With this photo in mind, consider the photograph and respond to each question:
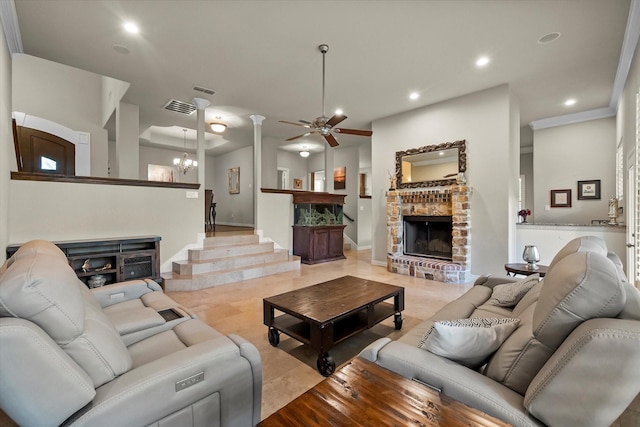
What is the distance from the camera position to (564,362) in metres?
0.91

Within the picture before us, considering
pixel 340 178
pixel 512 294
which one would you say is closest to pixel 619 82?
pixel 512 294

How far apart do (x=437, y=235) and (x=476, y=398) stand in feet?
15.2

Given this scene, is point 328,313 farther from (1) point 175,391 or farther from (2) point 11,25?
(2) point 11,25

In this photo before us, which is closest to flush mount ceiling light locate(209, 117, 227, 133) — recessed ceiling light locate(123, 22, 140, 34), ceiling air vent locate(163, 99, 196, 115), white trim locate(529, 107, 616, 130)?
ceiling air vent locate(163, 99, 196, 115)

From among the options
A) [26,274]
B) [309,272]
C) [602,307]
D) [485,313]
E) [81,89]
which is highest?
[81,89]

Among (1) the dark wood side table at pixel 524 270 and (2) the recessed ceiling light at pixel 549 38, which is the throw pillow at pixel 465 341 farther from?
(2) the recessed ceiling light at pixel 549 38

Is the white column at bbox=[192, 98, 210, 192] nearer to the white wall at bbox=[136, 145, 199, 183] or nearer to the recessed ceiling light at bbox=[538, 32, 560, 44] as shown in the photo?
the white wall at bbox=[136, 145, 199, 183]

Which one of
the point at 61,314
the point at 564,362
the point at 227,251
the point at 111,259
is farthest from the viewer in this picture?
the point at 227,251

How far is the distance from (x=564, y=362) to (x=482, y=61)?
396 centimetres

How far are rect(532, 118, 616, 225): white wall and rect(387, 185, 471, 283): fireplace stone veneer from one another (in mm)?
2582

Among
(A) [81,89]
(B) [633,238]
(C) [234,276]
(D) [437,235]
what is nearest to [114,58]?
(A) [81,89]

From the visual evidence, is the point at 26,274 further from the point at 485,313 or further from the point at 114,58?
the point at 114,58

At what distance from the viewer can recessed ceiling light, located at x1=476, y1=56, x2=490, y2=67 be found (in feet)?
12.0

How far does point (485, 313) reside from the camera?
204 centimetres
